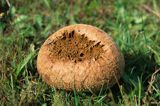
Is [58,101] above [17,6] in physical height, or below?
below

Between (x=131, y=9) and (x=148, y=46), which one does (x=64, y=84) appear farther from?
(x=131, y=9)

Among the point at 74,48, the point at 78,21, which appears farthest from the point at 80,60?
the point at 78,21

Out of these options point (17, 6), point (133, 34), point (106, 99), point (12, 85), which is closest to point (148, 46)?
point (133, 34)

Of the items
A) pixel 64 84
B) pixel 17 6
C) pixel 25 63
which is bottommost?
pixel 64 84

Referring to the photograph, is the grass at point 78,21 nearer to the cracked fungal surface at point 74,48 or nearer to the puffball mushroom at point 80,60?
the puffball mushroom at point 80,60

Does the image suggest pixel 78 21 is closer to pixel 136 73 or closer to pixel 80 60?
pixel 136 73

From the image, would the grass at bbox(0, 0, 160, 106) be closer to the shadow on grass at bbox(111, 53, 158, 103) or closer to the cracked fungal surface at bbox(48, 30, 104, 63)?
the shadow on grass at bbox(111, 53, 158, 103)
